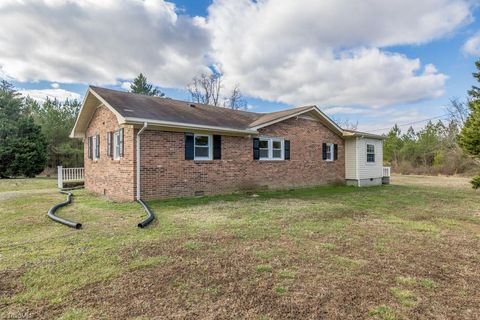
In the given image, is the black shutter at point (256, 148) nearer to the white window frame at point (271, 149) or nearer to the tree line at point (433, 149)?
the white window frame at point (271, 149)

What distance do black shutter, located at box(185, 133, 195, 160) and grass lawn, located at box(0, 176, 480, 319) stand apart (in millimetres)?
3561

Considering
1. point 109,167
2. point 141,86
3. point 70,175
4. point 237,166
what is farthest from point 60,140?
point 237,166

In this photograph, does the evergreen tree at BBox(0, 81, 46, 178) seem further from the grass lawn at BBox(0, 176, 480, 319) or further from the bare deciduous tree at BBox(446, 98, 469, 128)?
the bare deciduous tree at BBox(446, 98, 469, 128)

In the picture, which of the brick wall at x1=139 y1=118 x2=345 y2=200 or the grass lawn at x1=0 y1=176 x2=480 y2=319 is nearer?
the grass lawn at x1=0 y1=176 x2=480 y2=319

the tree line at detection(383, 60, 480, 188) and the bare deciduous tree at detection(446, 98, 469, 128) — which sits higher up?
the bare deciduous tree at detection(446, 98, 469, 128)

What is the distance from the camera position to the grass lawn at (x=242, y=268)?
2693 millimetres

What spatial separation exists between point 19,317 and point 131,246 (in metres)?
2.04

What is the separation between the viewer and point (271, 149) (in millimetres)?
12906

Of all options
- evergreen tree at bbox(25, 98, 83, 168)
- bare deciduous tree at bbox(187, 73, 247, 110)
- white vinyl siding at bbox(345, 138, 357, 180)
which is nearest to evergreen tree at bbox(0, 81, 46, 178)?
evergreen tree at bbox(25, 98, 83, 168)

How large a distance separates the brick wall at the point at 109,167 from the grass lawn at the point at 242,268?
2.69 metres

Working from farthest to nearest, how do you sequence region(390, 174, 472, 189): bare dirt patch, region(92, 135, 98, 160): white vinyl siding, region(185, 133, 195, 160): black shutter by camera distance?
region(390, 174, 472, 189): bare dirt patch
region(92, 135, 98, 160): white vinyl siding
region(185, 133, 195, 160): black shutter

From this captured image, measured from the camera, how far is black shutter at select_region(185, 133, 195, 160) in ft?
33.0

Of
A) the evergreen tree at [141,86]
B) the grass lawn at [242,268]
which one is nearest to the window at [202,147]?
the grass lawn at [242,268]

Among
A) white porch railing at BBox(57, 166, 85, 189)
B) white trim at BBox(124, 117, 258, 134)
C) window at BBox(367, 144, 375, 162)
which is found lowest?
white porch railing at BBox(57, 166, 85, 189)
